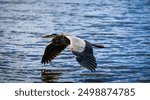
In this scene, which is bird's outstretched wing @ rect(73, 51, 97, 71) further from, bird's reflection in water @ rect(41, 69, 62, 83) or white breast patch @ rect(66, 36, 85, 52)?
bird's reflection in water @ rect(41, 69, 62, 83)

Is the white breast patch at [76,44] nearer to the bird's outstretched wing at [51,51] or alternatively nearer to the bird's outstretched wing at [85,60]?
the bird's outstretched wing at [85,60]

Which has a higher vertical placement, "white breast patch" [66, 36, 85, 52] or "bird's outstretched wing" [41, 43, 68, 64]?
"white breast patch" [66, 36, 85, 52]

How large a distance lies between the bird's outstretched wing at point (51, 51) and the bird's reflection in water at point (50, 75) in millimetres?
66

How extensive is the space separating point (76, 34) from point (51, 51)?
216 mm

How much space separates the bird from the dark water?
6 cm

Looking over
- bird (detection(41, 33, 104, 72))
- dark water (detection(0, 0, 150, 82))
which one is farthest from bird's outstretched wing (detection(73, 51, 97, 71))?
dark water (detection(0, 0, 150, 82))

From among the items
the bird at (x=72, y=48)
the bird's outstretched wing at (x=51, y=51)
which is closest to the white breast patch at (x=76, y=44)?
the bird at (x=72, y=48)

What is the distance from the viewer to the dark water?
353 cm

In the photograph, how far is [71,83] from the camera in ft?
11.3

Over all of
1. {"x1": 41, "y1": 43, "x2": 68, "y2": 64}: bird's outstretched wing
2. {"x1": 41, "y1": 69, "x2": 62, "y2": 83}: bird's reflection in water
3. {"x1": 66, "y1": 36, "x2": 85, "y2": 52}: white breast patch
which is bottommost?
{"x1": 41, "y1": 69, "x2": 62, "y2": 83}: bird's reflection in water

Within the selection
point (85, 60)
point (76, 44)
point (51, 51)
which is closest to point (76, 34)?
point (51, 51)

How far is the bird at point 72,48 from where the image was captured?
3.10 meters

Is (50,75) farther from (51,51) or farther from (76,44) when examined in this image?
(76,44)

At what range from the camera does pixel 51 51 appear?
11.6 ft
